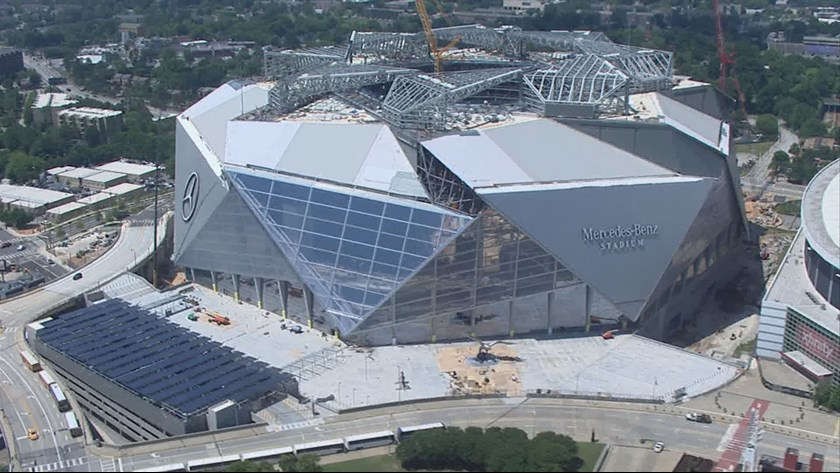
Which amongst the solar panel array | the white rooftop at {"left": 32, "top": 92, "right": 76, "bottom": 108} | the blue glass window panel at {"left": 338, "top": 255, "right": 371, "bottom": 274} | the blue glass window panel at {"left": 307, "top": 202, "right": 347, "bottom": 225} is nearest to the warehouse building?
the solar panel array

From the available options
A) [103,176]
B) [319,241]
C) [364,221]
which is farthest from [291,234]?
[103,176]

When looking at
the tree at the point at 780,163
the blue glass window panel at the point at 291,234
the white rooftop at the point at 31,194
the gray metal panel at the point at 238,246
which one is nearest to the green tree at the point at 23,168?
the white rooftop at the point at 31,194

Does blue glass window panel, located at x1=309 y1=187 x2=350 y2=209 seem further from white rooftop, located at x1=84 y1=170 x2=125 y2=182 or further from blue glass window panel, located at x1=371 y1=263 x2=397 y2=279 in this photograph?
white rooftop, located at x1=84 y1=170 x2=125 y2=182

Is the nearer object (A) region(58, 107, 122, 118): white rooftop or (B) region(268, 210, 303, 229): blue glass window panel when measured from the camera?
(B) region(268, 210, 303, 229): blue glass window panel

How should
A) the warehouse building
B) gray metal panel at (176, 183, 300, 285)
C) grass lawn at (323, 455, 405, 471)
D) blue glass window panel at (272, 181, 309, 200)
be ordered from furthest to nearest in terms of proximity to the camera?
gray metal panel at (176, 183, 300, 285)
blue glass window panel at (272, 181, 309, 200)
the warehouse building
grass lawn at (323, 455, 405, 471)

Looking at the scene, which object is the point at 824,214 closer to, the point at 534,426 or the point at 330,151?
the point at 534,426

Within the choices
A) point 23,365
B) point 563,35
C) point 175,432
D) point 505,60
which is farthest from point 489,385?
point 563,35

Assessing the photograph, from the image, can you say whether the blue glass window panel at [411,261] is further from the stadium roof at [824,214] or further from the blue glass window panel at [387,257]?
the stadium roof at [824,214]
